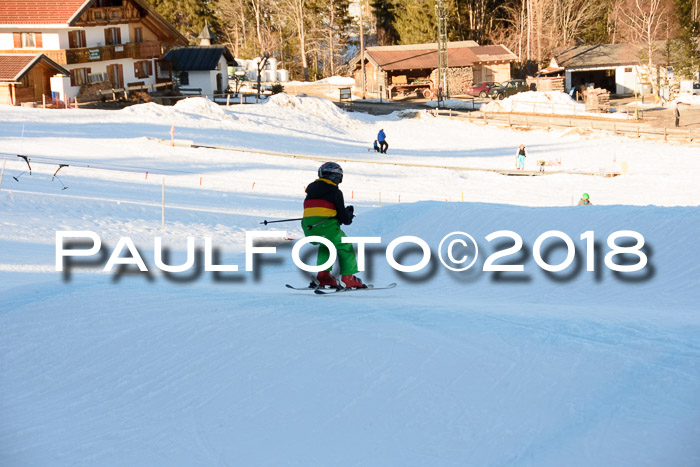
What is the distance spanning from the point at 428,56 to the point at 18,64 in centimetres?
3398

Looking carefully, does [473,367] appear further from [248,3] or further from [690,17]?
[248,3]

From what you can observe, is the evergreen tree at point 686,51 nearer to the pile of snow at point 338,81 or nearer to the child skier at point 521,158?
the pile of snow at point 338,81

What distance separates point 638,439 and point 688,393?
811 millimetres

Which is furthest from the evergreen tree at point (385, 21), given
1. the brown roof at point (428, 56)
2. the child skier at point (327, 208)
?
the child skier at point (327, 208)

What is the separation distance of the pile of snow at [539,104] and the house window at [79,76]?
25.1 meters

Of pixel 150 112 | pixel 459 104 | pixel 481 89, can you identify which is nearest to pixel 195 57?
pixel 459 104

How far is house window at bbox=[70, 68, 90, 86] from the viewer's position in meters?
47.6

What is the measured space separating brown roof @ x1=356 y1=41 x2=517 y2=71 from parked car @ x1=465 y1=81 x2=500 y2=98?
98.8 inches

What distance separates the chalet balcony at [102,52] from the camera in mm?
46406

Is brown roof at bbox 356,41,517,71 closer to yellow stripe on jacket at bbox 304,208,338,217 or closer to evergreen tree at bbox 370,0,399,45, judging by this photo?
evergreen tree at bbox 370,0,399,45

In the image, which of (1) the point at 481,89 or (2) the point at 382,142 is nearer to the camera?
(2) the point at 382,142

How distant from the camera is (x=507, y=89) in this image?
206ft

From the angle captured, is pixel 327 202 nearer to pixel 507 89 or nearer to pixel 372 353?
pixel 372 353

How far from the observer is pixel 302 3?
79.8m
